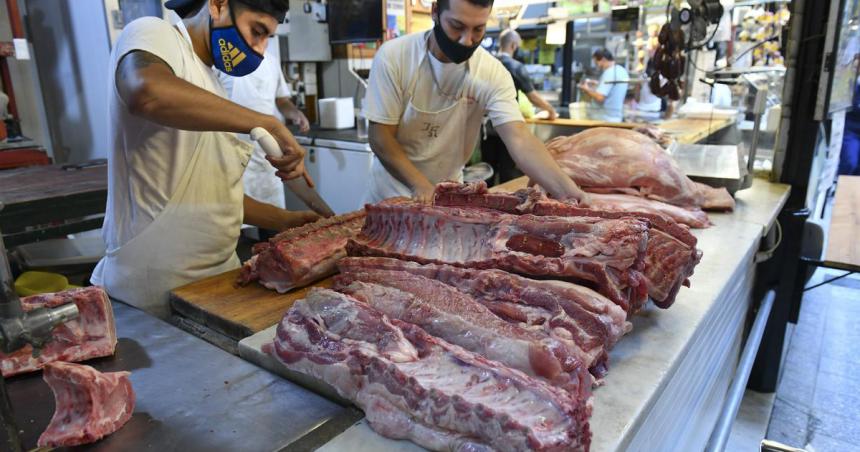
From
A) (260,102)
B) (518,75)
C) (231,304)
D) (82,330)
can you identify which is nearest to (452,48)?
(231,304)

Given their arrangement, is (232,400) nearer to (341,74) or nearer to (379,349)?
(379,349)

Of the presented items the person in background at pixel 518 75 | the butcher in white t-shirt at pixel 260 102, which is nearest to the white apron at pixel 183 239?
the butcher in white t-shirt at pixel 260 102

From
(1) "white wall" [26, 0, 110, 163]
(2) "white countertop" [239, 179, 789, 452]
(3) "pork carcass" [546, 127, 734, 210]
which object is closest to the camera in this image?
(2) "white countertop" [239, 179, 789, 452]

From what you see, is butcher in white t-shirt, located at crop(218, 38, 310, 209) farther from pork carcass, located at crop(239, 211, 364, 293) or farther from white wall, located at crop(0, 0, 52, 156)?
pork carcass, located at crop(239, 211, 364, 293)

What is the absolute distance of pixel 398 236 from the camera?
2012 millimetres

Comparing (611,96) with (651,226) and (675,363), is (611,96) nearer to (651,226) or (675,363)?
(651,226)

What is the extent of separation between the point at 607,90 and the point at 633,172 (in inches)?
228

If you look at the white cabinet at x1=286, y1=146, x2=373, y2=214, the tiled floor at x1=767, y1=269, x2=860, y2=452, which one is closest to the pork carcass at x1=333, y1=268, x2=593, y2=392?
the tiled floor at x1=767, y1=269, x2=860, y2=452

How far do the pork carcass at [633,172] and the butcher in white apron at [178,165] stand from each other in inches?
68.2

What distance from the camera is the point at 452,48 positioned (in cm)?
304

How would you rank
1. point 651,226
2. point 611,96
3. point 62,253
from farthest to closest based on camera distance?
point 611,96, point 62,253, point 651,226

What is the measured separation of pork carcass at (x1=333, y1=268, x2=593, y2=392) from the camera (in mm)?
1261

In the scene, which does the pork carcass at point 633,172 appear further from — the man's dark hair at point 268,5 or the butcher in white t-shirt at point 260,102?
the butcher in white t-shirt at point 260,102

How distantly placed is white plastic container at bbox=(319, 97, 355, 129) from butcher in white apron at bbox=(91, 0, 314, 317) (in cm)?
458
